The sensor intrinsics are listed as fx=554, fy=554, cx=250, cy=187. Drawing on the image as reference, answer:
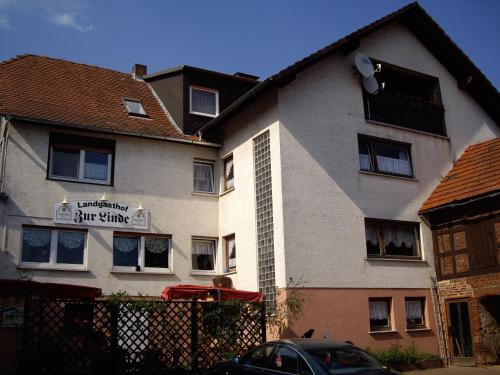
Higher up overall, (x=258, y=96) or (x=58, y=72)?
(x=58, y=72)

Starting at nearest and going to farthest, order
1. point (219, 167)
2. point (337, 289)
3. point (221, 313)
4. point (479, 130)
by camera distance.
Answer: point (221, 313) < point (337, 289) < point (219, 167) < point (479, 130)

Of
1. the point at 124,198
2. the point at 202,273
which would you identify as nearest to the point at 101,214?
the point at 124,198

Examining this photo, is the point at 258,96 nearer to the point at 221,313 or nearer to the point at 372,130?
the point at 372,130

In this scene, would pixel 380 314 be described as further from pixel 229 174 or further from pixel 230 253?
pixel 229 174

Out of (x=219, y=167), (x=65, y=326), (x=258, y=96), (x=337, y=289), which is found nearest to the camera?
(x=65, y=326)

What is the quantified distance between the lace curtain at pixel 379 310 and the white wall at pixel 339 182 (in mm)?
562

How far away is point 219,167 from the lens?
18094 millimetres

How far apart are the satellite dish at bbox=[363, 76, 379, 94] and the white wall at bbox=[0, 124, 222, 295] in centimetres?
521

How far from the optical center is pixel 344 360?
8.03 metres

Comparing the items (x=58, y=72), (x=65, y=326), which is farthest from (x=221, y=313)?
(x=58, y=72)

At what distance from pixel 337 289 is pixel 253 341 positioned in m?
2.86

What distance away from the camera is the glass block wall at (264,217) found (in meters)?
14.7

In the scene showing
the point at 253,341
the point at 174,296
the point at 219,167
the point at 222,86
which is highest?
the point at 222,86

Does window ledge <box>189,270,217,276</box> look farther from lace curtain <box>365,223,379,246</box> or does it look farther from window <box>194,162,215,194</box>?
lace curtain <box>365,223,379,246</box>
